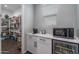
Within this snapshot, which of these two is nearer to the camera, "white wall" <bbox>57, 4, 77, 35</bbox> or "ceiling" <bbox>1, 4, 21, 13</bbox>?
"ceiling" <bbox>1, 4, 21, 13</bbox>

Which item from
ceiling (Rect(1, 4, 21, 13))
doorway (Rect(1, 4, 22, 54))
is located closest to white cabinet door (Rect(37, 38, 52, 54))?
doorway (Rect(1, 4, 22, 54))

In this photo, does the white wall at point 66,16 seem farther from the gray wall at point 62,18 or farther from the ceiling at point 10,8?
the ceiling at point 10,8

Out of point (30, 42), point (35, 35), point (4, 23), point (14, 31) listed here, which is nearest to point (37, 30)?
point (35, 35)

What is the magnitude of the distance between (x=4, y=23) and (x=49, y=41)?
32.2 inches

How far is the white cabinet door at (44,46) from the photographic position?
135 centimetres

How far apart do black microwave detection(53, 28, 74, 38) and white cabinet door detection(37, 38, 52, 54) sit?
8.1 inches

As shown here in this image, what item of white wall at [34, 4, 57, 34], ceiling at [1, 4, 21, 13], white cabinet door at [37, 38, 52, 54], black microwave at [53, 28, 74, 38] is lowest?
white cabinet door at [37, 38, 52, 54]

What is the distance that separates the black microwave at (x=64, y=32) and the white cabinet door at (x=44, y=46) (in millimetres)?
205

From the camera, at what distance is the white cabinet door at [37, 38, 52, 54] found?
1.35 m

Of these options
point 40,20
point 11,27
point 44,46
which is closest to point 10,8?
point 11,27

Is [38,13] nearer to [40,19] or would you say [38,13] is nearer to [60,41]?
[40,19]

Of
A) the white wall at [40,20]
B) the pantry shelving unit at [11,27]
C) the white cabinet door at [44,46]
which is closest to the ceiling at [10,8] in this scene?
the pantry shelving unit at [11,27]

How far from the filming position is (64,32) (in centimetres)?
137

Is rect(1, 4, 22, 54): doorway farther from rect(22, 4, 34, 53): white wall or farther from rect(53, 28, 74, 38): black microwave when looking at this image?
rect(53, 28, 74, 38): black microwave
